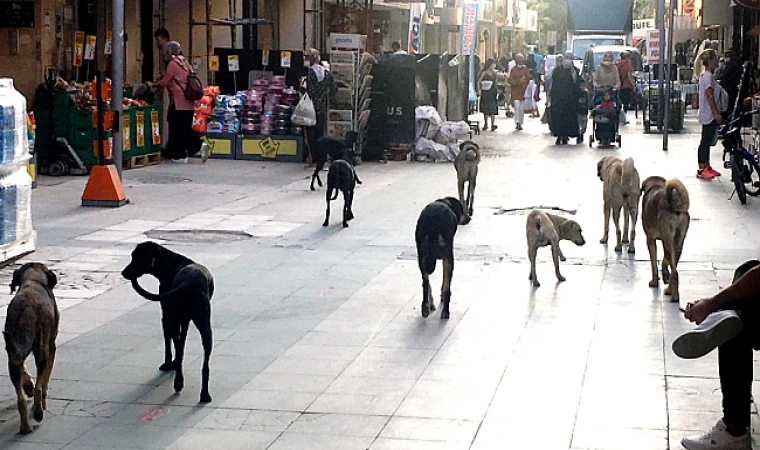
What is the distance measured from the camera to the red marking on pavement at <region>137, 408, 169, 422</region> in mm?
7062

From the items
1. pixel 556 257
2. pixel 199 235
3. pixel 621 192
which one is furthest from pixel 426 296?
pixel 199 235

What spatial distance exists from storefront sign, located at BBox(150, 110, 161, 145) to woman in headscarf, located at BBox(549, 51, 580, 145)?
9.10 m

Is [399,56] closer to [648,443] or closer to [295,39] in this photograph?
[295,39]

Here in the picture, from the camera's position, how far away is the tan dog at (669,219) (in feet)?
32.7

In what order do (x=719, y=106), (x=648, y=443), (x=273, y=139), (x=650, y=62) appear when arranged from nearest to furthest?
(x=648, y=443)
(x=719, y=106)
(x=273, y=139)
(x=650, y=62)

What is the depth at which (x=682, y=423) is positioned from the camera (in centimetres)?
685

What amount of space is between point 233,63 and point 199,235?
37.1 feet

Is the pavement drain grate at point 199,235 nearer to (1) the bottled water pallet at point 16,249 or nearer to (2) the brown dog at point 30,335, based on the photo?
(1) the bottled water pallet at point 16,249

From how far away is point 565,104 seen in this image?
88.1 ft

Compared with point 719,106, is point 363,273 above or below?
below

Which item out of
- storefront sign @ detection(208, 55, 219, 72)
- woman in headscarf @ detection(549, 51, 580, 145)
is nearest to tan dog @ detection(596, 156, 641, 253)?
storefront sign @ detection(208, 55, 219, 72)

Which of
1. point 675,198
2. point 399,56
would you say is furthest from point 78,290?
point 399,56

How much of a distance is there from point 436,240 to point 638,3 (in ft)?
224

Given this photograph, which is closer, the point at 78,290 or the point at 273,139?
the point at 78,290
